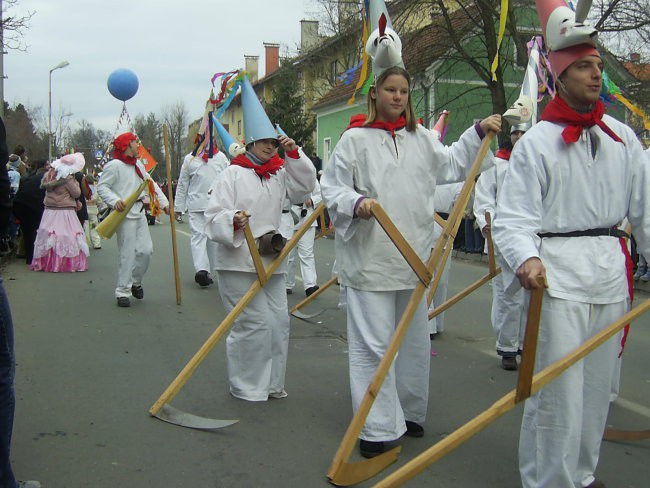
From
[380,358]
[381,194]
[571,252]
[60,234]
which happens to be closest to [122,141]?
[60,234]

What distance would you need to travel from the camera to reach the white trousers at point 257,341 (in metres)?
5.20

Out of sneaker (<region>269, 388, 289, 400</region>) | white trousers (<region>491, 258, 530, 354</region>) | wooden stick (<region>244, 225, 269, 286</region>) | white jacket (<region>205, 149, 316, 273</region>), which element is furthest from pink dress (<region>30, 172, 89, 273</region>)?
white trousers (<region>491, 258, 530, 354</region>)

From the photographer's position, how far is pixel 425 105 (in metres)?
24.2

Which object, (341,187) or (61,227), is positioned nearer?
(341,187)

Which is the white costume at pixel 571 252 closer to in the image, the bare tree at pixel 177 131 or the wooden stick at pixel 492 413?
the wooden stick at pixel 492 413

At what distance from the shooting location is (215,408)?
16.3 feet

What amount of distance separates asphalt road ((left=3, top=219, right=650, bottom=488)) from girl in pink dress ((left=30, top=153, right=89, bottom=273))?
4.11m

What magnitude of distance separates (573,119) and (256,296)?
8.86 feet

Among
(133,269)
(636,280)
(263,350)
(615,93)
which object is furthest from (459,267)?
(263,350)

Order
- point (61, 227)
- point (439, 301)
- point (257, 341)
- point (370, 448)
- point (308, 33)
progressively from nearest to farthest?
point (370, 448) → point (257, 341) → point (439, 301) → point (61, 227) → point (308, 33)

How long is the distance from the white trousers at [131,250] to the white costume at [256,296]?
3.84 m

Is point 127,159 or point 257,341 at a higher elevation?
point 127,159

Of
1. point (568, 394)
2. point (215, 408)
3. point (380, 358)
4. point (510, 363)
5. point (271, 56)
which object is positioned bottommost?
point (215, 408)

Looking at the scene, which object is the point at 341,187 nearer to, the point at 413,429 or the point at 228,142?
the point at 413,429
